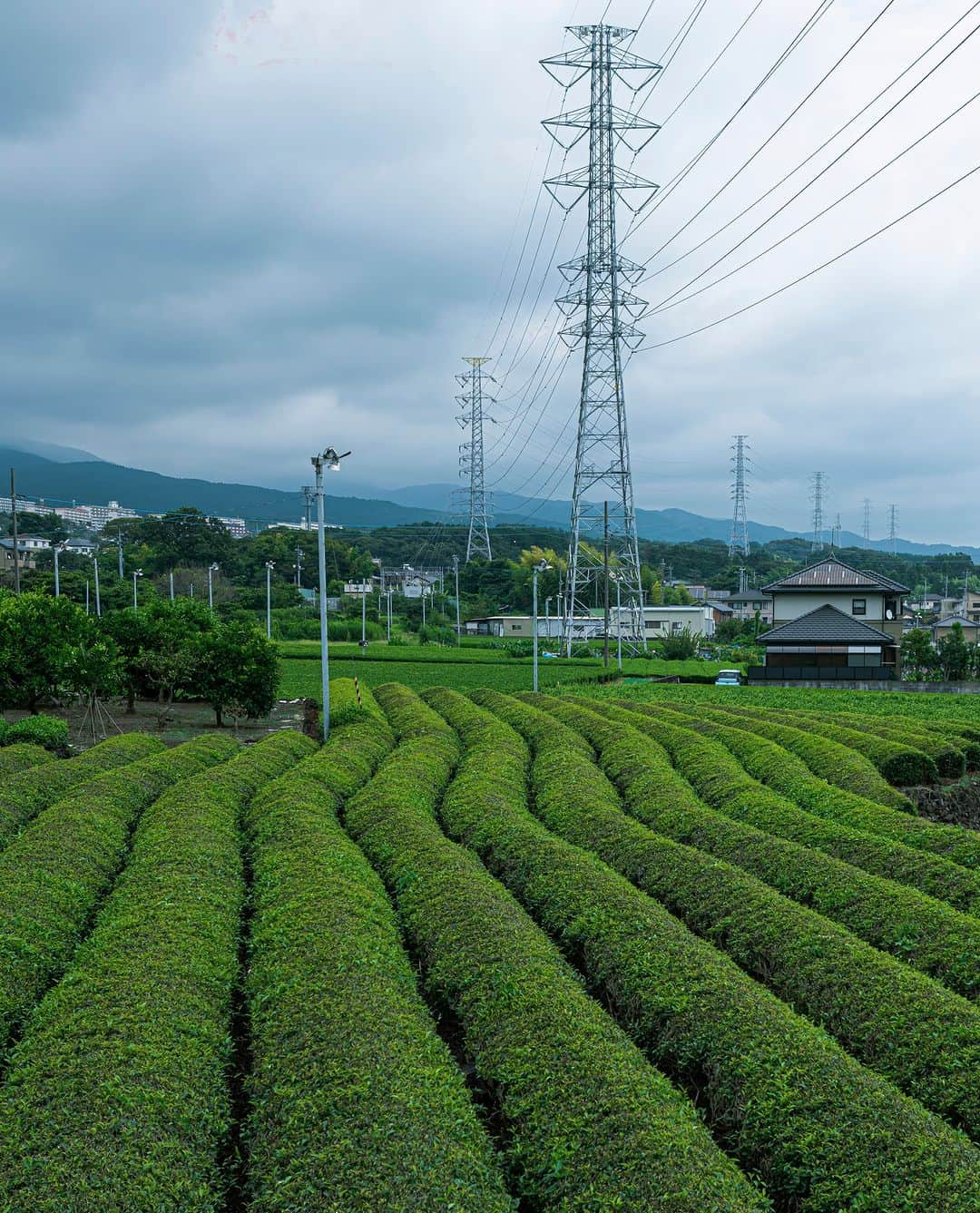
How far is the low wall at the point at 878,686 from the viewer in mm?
48312

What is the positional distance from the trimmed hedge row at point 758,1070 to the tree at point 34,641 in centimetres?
2179

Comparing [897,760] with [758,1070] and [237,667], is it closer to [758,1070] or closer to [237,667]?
[758,1070]

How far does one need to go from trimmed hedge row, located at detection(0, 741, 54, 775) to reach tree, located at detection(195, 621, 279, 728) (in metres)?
7.91

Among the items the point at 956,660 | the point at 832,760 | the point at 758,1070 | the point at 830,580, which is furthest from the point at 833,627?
the point at 758,1070

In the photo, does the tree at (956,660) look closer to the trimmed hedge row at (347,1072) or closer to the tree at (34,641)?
the tree at (34,641)

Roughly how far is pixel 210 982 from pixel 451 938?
2.62m

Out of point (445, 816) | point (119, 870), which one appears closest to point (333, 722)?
point (445, 816)

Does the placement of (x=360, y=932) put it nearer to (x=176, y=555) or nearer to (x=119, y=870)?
(x=119, y=870)

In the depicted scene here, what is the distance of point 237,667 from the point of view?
3164 centimetres

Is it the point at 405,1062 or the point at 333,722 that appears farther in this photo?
the point at 333,722

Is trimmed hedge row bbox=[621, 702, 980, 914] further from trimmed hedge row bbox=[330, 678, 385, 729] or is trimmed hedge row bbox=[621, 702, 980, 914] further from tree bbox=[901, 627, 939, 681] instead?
tree bbox=[901, 627, 939, 681]

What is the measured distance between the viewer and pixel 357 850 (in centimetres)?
1444

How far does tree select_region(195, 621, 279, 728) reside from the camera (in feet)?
103

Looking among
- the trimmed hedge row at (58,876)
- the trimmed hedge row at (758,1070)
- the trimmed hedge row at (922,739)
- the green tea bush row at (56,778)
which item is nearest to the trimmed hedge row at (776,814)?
the trimmed hedge row at (922,739)
